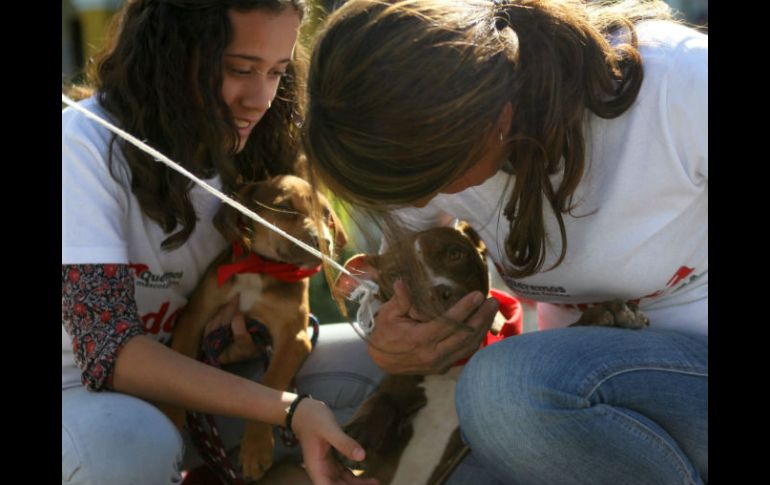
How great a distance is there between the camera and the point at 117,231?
2.04 meters

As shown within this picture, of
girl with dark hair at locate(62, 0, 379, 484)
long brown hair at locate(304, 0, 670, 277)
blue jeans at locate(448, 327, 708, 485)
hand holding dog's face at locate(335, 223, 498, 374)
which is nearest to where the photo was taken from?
long brown hair at locate(304, 0, 670, 277)

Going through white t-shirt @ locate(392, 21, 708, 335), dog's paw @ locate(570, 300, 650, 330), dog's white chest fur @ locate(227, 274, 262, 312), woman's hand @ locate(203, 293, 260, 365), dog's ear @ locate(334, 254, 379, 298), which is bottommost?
woman's hand @ locate(203, 293, 260, 365)

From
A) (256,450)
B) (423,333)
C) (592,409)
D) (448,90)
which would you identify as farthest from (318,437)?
(448,90)

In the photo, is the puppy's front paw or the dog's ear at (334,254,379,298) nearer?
the dog's ear at (334,254,379,298)

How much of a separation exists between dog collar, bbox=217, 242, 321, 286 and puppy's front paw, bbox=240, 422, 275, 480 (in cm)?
39

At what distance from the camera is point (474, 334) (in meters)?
2.11

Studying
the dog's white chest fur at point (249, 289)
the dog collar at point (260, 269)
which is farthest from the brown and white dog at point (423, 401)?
the dog's white chest fur at point (249, 289)

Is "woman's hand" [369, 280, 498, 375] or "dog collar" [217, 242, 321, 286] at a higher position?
"woman's hand" [369, 280, 498, 375]

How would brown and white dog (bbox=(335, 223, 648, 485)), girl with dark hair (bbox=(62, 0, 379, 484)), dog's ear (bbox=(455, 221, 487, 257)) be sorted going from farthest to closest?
dog's ear (bbox=(455, 221, 487, 257))
brown and white dog (bbox=(335, 223, 648, 485))
girl with dark hair (bbox=(62, 0, 379, 484))

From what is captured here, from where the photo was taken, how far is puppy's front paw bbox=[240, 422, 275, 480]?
2322 millimetres

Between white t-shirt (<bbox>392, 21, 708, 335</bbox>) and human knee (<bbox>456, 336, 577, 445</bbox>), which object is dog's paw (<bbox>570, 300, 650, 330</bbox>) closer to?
white t-shirt (<bbox>392, 21, 708, 335</bbox>)

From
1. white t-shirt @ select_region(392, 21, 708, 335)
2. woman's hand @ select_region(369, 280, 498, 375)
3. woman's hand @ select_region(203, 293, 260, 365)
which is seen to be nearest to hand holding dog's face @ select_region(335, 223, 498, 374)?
woman's hand @ select_region(369, 280, 498, 375)

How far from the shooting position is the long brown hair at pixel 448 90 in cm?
160

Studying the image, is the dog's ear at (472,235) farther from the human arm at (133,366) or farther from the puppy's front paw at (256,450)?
the puppy's front paw at (256,450)
